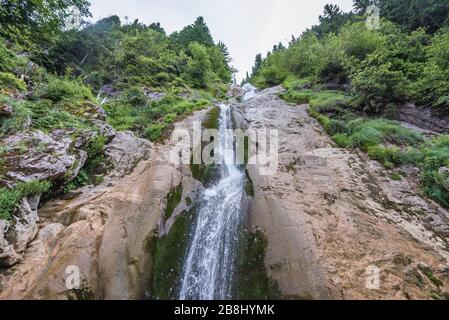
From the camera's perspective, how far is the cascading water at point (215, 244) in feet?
16.6

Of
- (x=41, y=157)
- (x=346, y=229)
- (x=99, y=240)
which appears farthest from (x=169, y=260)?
(x=346, y=229)

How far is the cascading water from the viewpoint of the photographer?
5.05m

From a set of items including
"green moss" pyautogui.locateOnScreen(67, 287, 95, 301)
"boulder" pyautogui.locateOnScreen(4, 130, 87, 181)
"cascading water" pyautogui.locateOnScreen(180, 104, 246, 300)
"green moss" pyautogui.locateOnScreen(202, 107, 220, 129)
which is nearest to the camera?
"green moss" pyautogui.locateOnScreen(67, 287, 95, 301)

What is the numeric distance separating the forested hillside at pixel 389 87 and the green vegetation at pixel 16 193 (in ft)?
32.2

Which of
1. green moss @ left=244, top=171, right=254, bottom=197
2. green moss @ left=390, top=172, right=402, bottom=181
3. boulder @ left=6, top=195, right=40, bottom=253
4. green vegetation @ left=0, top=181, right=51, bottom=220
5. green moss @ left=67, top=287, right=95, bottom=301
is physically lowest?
green moss @ left=67, top=287, right=95, bottom=301

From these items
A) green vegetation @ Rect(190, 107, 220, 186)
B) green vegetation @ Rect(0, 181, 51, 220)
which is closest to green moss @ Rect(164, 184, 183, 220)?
green vegetation @ Rect(190, 107, 220, 186)

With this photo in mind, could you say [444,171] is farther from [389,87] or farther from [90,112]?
[90,112]

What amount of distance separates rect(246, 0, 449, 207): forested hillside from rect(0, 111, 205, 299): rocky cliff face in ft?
23.4

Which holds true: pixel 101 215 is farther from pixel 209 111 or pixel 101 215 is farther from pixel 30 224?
pixel 209 111

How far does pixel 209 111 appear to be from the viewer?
44.3 ft

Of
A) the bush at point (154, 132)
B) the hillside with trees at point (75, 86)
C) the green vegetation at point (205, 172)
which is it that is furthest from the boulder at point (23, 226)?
the bush at point (154, 132)

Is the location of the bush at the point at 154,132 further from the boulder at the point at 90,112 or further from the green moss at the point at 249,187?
the green moss at the point at 249,187

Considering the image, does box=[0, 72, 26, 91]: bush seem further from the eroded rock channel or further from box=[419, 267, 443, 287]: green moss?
box=[419, 267, 443, 287]: green moss
